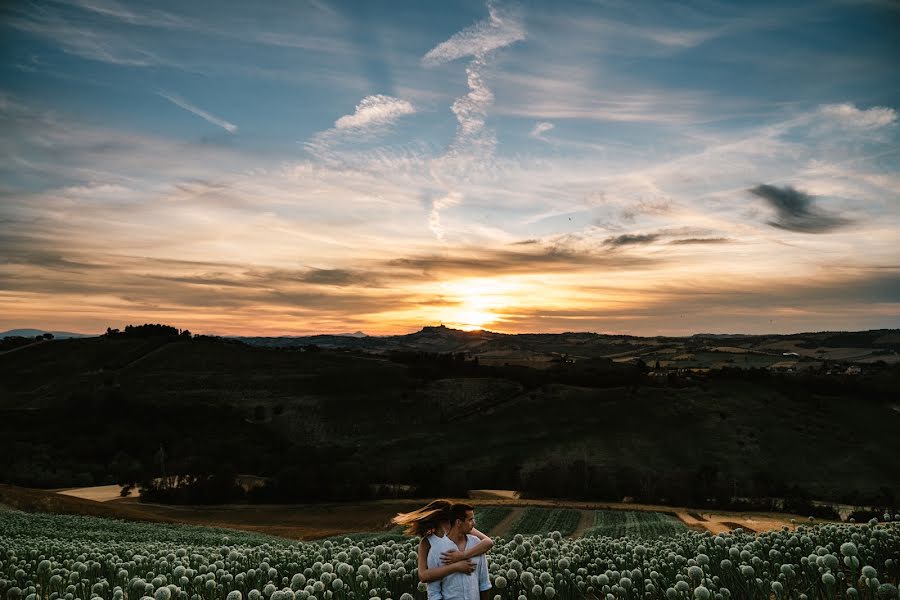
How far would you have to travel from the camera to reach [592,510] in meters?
73.1

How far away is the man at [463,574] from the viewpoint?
22.9ft

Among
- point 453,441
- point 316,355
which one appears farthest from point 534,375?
point 316,355

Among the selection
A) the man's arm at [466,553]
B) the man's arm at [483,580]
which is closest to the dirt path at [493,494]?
the man's arm at [483,580]

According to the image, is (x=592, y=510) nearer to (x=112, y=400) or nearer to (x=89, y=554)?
(x=89, y=554)

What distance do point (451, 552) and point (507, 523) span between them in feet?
194

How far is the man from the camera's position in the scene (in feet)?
22.9

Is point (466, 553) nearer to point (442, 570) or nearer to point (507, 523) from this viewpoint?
point (442, 570)

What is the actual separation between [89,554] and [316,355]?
160 meters

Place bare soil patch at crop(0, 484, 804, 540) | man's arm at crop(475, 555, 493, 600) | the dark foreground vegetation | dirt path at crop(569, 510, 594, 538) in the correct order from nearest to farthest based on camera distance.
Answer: man's arm at crop(475, 555, 493, 600) < dirt path at crop(569, 510, 594, 538) < bare soil patch at crop(0, 484, 804, 540) < the dark foreground vegetation

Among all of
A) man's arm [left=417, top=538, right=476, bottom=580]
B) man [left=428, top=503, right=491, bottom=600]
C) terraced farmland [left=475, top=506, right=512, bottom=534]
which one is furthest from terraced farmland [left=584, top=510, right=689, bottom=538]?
man's arm [left=417, top=538, right=476, bottom=580]

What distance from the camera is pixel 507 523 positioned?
6238 centimetres

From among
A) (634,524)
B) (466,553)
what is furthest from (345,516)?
(466,553)

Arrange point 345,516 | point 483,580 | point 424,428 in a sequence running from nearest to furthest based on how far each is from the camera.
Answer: point 483,580
point 345,516
point 424,428

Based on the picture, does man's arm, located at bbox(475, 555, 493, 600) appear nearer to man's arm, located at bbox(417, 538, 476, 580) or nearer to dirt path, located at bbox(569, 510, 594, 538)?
man's arm, located at bbox(417, 538, 476, 580)
